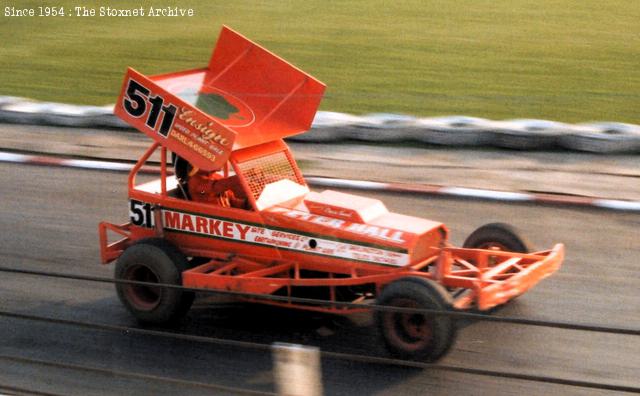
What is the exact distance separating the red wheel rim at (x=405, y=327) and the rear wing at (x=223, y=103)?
5.43ft

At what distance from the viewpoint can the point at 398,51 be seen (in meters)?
16.9

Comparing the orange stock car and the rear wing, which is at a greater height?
the rear wing

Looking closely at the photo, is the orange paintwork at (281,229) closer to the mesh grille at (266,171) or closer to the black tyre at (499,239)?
the mesh grille at (266,171)

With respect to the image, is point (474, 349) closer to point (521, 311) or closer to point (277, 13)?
point (521, 311)

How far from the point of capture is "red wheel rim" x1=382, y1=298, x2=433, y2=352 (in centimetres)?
621

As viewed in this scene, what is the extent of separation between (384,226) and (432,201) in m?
3.14

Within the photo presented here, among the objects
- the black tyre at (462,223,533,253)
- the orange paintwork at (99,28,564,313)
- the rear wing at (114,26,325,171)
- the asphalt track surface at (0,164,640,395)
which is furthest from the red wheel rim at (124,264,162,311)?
the black tyre at (462,223,533,253)

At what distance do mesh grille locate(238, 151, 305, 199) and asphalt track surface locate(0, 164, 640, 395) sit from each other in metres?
0.94

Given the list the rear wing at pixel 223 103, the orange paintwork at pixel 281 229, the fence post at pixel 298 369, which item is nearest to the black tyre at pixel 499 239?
the orange paintwork at pixel 281 229

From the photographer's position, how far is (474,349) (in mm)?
6570

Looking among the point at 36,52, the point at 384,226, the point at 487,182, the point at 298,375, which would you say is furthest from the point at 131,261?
the point at 36,52

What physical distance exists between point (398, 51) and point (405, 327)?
11.1 metres

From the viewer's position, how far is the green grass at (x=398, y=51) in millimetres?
14352

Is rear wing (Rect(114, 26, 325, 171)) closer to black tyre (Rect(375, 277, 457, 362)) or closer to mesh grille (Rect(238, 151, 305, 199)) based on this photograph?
mesh grille (Rect(238, 151, 305, 199))
